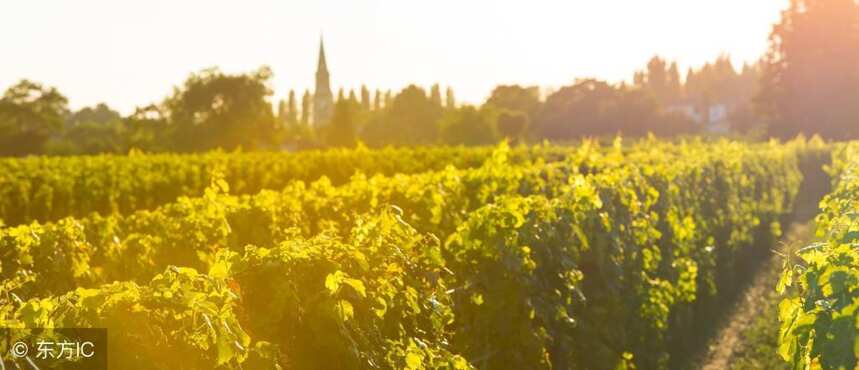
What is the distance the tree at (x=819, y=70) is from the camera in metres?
59.0

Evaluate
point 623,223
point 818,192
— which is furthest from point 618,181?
point 818,192

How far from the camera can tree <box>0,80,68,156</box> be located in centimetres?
5622

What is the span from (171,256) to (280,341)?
3182 mm

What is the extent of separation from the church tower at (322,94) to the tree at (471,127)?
3674 inches

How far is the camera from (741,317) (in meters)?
11.9

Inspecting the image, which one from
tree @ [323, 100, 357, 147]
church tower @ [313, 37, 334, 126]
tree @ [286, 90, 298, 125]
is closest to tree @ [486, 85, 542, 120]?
tree @ [323, 100, 357, 147]

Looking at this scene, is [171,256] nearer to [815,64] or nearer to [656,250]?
[656,250]

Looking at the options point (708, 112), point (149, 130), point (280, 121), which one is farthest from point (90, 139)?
point (708, 112)

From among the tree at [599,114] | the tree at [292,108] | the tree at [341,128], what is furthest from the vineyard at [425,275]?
the tree at [292,108]

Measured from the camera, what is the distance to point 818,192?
3189cm

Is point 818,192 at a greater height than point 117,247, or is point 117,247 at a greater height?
point 117,247

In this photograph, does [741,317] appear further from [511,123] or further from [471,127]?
[471,127]

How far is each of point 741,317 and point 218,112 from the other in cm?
5514

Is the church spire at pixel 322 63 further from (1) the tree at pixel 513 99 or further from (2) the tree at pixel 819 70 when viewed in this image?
(2) the tree at pixel 819 70
